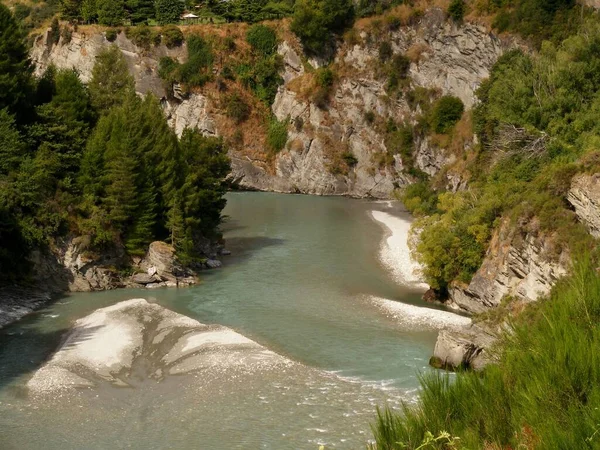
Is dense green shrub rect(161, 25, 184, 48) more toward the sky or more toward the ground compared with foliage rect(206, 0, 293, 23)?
more toward the ground

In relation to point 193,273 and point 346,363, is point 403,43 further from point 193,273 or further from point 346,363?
point 346,363

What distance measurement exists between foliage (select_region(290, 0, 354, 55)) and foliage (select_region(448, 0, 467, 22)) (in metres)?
14.2

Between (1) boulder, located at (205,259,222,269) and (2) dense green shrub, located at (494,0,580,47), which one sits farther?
(2) dense green shrub, located at (494,0,580,47)

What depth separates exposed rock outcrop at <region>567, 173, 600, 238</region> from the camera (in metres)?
23.9

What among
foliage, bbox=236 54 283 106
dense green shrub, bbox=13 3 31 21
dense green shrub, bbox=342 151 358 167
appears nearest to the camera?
dense green shrub, bbox=342 151 358 167

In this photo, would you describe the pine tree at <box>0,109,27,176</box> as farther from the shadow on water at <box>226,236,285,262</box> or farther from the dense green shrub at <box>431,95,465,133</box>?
the dense green shrub at <box>431,95,465,133</box>

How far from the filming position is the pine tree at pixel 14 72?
1435 inches

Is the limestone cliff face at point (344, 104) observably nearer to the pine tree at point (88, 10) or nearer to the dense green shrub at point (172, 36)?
the dense green shrub at point (172, 36)

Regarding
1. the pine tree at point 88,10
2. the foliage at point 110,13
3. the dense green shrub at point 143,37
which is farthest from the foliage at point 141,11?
the pine tree at point 88,10

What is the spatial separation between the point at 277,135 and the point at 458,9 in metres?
26.8

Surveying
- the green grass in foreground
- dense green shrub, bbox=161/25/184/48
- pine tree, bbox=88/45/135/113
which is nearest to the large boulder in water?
the green grass in foreground

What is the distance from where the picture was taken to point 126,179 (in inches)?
1447

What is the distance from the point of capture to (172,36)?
85.4 meters

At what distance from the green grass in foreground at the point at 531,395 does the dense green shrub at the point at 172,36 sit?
8475 centimetres
